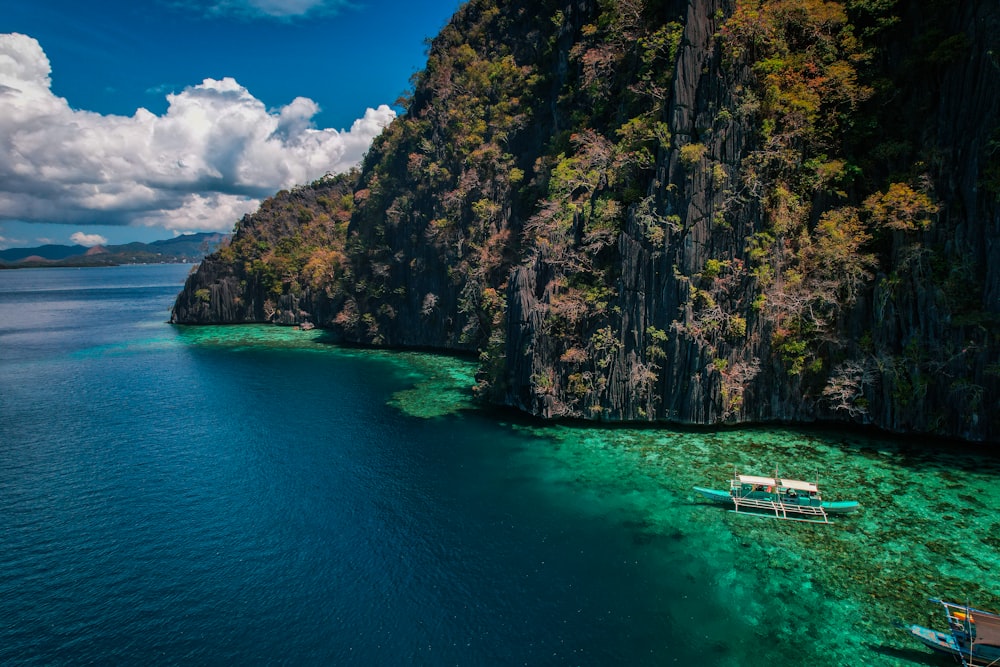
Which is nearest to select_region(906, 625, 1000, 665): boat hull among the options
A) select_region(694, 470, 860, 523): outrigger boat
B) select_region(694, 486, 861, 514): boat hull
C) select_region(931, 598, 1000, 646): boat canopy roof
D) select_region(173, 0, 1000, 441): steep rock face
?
select_region(931, 598, 1000, 646): boat canopy roof

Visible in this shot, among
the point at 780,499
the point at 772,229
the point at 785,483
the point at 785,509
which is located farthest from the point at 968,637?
the point at 772,229

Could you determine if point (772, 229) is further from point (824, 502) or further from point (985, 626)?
point (985, 626)

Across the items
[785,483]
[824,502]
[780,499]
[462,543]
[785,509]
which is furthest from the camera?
[780,499]

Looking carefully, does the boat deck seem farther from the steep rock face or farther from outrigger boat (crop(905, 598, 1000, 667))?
the steep rock face

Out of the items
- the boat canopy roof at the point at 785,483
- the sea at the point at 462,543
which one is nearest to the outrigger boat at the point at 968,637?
the sea at the point at 462,543

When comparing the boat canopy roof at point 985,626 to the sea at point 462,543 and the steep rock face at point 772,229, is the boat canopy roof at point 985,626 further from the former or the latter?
the steep rock face at point 772,229

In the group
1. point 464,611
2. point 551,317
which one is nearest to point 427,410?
point 551,317
